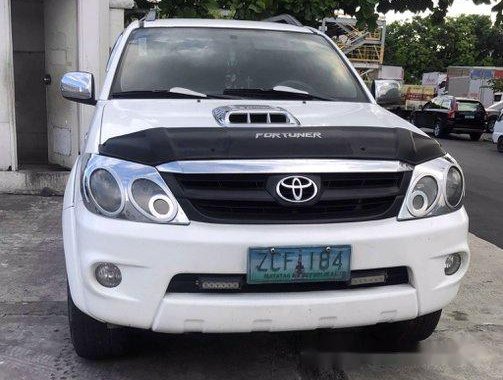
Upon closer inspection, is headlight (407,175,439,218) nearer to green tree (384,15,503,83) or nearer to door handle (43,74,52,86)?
door handle (43,74,52,86)

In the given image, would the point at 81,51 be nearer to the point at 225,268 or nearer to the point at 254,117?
the point at 254,117

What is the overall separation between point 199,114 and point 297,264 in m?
1.01

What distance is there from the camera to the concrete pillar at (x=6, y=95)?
661cm

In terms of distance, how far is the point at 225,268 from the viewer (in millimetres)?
2473

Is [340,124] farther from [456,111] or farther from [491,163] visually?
[456,111]

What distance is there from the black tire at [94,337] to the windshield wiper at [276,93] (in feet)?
5.15

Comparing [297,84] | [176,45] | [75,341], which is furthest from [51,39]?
[75,341]

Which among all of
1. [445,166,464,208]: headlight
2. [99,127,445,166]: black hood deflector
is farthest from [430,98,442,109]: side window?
[99,127,445,166]: black hood deflector

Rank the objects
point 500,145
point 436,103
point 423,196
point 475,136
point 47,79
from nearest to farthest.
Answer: point 423,196
point 47,79
point 500,145
point 475,136
point 436,103

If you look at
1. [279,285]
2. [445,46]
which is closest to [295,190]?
[279,285]

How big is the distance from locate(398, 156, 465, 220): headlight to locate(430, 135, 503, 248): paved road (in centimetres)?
333

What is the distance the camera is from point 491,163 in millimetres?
14078

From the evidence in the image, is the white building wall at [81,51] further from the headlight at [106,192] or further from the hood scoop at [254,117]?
the headlight at [106,192]

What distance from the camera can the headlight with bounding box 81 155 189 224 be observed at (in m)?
2.49
